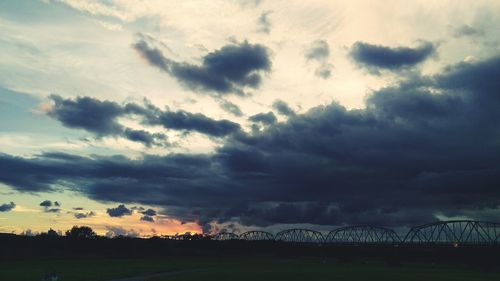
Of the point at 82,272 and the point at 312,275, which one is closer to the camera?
the point at 312,275

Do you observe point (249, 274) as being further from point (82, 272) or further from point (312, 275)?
point (82, 272)

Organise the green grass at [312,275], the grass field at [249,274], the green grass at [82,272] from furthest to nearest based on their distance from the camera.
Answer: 1. the green grass at [82,272]
2. the grass field at [249,274]
3. the green grass at [312,275]

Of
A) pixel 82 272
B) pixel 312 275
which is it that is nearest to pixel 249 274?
pixel 312 275

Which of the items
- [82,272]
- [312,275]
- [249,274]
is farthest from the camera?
[82,272]

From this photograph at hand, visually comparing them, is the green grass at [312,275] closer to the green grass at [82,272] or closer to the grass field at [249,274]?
the grass field at [249,274]

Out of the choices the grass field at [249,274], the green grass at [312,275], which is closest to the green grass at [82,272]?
the grass field at [249,274]

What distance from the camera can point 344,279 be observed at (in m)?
95.4

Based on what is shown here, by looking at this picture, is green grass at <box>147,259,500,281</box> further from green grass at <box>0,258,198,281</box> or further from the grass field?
green grass at <box>0,258,198,281</box>

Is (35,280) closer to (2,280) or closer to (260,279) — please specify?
(2,280)

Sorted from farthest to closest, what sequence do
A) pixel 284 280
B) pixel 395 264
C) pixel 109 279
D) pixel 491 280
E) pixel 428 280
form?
pixel 395 264 < pixel 491 280 < pixel 428 280 < pixel 109 279 < pixel 284 280

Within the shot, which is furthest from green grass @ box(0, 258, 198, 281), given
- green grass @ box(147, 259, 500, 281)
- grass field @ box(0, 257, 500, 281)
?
green grass @ box(147, 259, 500, 281)

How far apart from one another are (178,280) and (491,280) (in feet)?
251

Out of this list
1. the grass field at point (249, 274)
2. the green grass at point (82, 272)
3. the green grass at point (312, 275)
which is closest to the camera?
the green grass at point (312, 275)

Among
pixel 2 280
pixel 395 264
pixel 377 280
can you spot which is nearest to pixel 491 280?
pixel 377 280
